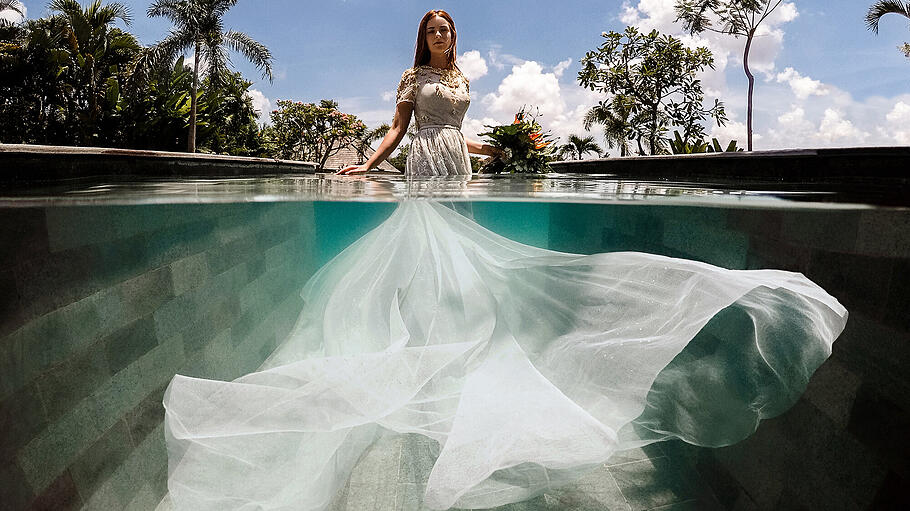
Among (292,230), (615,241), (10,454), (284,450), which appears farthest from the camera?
(292,230)

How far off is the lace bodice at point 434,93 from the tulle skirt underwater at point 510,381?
6.32ft

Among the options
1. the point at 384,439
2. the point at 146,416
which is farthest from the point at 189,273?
the point at 384,439

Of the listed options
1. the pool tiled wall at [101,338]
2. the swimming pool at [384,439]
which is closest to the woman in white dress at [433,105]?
the swimming pool at [384,439]

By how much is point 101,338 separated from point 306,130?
27.2 meters

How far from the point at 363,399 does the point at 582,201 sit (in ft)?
6.51

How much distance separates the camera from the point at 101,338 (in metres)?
2.74

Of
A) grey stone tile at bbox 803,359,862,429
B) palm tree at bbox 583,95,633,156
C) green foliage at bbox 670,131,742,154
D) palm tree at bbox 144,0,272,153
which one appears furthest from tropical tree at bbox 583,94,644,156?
grey stone tile at bbox 803,359,862,429

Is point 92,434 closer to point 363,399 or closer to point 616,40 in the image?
point 363,399

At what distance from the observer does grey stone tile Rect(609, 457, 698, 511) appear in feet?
10.8

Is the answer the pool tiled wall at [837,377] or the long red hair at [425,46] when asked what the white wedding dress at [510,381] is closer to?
the pool tiled wall at [837,377]

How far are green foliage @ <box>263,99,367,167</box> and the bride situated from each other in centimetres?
2650

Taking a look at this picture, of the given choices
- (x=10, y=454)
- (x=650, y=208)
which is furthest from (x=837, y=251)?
(x=10, y=454)

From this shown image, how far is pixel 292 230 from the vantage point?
6797mm

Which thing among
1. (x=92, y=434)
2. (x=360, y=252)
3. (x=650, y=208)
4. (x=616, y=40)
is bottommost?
(x=92, y=434)
